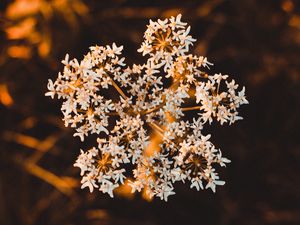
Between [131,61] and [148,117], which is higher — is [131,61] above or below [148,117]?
above

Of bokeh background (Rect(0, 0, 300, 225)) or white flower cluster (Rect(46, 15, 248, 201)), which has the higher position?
bokeh background (Rect(0, 0, 300, 225))

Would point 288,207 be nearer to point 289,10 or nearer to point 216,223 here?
point 216,223

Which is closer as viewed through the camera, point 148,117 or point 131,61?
point 148,117

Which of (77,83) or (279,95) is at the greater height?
(279,95)

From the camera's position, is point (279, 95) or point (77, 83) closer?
point (77, 83)

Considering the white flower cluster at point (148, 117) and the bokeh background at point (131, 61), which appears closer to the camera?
the white flower cluster at point (148, 117)

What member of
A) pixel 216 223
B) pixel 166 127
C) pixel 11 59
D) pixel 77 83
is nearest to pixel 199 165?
pixel 166 127

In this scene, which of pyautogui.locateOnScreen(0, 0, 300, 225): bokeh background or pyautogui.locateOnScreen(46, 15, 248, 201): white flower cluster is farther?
pyautogui.locateOnScreen(0, 0, 300, 225): bokeh background

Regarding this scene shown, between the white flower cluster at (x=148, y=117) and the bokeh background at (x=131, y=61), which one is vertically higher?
the bokeh background at (x=131, y=61)
